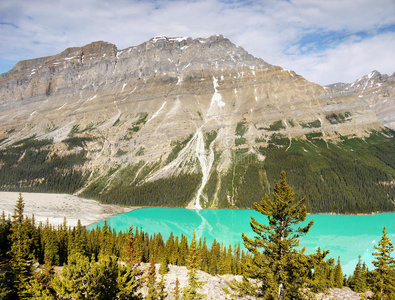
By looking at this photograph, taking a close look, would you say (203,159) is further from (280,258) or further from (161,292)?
(280,258)

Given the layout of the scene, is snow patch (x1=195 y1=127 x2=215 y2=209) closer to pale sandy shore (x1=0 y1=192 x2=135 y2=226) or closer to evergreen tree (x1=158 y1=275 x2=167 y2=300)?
pale sandy shore (x1=0 y1=192 x2=135 y2=226)

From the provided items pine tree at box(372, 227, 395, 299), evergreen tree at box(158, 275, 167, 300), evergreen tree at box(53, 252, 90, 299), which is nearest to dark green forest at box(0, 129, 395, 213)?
evergreen tree at box(158, 275, 167, 300)

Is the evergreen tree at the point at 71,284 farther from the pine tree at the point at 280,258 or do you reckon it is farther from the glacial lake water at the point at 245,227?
the glacial lake water at the point at 245,227

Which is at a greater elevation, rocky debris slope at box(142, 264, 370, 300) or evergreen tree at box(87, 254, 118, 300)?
evergreen tree at box(87, 254, 118, 300)

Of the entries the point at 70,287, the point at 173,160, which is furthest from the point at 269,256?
the point at 173,160

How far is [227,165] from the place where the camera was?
169 m

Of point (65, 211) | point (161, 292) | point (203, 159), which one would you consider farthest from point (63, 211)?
point (161, 292)

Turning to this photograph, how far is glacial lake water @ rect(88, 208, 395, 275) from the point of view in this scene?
83.1 m

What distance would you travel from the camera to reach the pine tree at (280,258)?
15.5 m

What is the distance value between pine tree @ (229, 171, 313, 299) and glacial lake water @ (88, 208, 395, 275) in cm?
6071

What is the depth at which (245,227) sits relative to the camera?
338ft

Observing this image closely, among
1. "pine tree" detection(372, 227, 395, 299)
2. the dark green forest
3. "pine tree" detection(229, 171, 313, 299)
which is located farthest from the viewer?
the dark green forest

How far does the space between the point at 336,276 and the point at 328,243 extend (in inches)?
1748

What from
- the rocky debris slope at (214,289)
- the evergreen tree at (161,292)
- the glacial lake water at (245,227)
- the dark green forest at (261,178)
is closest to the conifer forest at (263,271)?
the evergreen tree at (161,292)
